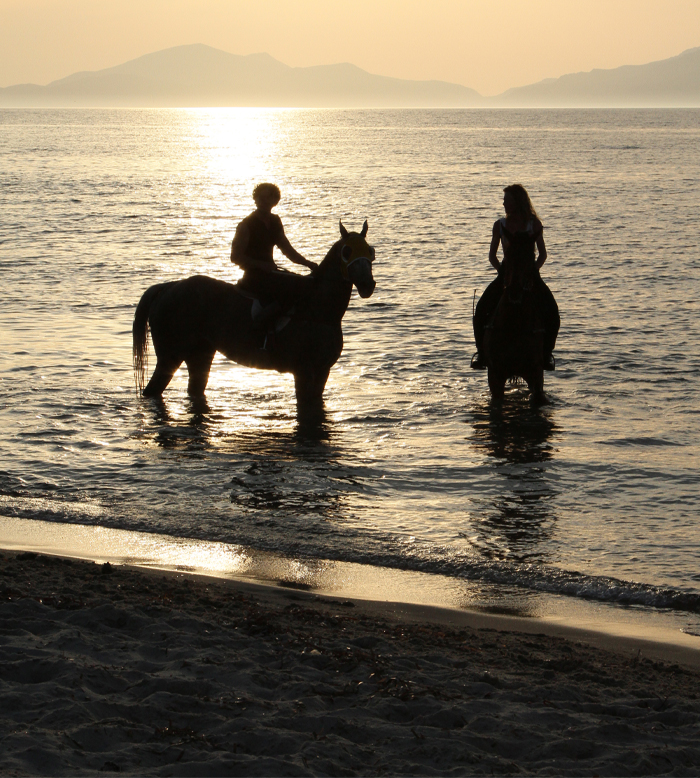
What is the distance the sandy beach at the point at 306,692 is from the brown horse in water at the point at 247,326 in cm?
508

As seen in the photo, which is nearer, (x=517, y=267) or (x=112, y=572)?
(x=112, y=572)

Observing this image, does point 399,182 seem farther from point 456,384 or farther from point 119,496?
point 119,496

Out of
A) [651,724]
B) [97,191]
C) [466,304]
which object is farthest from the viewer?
[97,191]

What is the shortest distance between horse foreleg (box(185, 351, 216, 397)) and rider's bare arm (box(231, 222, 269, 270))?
1719 millimetres

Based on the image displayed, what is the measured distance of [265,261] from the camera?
10828 mm

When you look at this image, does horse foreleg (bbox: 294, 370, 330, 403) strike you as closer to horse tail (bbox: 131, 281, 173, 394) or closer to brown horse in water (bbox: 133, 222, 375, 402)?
brown horse in water (bbox: 133, 222, 375, 402)

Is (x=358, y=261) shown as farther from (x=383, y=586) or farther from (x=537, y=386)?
(x=383, y=586)

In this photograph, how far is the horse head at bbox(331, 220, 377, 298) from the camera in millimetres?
10117

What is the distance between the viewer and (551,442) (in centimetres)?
1042

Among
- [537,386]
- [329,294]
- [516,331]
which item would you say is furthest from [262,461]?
[537,386]

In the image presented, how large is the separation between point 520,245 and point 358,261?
172cm

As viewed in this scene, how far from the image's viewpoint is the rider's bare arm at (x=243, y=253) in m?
10.6

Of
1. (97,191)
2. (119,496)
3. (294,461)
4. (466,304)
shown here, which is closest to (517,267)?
(294,461)

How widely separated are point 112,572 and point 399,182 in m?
54.8
